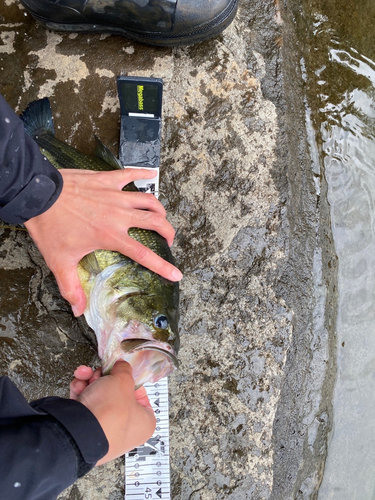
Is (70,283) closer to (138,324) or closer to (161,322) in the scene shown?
(138,324)

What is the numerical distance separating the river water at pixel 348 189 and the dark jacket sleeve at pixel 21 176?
2.16 metres

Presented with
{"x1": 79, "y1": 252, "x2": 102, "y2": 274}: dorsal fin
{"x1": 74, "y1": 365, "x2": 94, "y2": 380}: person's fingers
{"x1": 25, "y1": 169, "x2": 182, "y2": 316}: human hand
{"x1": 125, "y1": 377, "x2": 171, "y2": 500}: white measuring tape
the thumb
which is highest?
{"x1": 25, "y1": 169, "x2": 182, "y2": 316}: human hand

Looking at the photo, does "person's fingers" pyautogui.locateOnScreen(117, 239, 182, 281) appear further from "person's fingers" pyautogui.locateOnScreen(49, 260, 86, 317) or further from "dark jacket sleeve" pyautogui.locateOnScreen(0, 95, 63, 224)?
"dark jacket sleeve" pyautogui.locateOnScreen(0, 95, 63, 224)

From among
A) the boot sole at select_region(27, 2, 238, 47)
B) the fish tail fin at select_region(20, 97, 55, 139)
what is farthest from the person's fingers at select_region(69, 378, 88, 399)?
the boot sole at select_region(27, 2, 238, 47)

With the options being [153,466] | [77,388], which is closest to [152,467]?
[153,466]

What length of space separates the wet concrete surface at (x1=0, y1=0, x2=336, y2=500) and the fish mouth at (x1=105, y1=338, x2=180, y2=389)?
512mm

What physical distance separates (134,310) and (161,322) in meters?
0.17

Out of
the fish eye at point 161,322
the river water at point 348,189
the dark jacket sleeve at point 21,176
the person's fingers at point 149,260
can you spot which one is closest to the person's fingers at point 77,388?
the fish eye at point 161,322

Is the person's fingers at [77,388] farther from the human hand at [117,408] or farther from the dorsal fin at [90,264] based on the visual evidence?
the dorsal fin at [90,264]

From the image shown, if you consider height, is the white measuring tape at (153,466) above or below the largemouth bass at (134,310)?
below

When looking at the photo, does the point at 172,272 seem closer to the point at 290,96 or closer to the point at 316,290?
the point at 316,290

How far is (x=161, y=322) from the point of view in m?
2.26

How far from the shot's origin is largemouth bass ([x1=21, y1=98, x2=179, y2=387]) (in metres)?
2.23

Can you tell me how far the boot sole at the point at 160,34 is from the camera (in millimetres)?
2969
